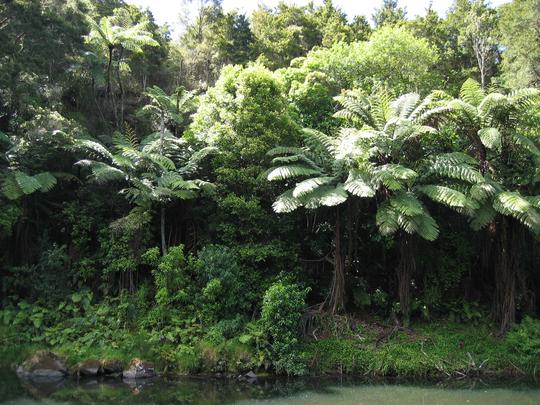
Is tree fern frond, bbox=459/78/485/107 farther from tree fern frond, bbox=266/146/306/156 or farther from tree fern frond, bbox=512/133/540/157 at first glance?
tree fern frond, bbox=266/146/306/156

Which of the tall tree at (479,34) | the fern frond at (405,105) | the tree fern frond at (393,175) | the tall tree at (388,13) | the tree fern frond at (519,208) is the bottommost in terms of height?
the tree fern frond at (519,208)

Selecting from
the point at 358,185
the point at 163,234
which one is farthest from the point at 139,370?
the point at 358,185

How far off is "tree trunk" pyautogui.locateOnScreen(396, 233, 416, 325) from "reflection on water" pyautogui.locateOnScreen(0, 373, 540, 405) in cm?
207

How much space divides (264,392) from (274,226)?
4.30m

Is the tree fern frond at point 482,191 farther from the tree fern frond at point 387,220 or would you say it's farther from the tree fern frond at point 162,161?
the tree fern frond at point 162,161

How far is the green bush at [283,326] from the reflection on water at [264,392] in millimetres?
318

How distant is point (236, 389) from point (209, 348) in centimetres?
119

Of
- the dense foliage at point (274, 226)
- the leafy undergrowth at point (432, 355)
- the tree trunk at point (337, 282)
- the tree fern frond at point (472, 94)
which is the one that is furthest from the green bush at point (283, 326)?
the tree fern frond at point (472, 94)

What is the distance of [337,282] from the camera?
→ 467 inches

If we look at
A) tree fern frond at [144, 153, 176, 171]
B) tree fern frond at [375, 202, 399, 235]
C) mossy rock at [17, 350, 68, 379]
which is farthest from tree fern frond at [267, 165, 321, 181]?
mossy rock at [17, 350, 68, 379]

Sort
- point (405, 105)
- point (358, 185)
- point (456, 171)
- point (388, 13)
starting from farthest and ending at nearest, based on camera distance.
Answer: point (388, 13) → point (405, 105) → point (456, 171) → point (358, 185)

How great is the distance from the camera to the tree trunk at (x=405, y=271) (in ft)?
38.3

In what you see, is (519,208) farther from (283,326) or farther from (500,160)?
(283,326)

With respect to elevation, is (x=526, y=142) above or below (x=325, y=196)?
above
